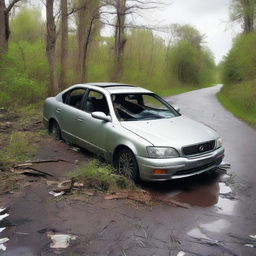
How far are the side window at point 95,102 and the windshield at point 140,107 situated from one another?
10.5 inches

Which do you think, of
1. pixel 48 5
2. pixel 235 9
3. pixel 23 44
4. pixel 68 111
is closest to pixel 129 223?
pixel 68 111

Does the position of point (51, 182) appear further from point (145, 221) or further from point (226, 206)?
point (226, 206)

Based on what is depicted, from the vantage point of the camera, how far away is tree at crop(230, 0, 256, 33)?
101ft

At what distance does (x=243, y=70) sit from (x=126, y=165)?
22176 millimetres

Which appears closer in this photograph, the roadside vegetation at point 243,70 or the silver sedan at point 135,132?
the silver sedan at point 135,132

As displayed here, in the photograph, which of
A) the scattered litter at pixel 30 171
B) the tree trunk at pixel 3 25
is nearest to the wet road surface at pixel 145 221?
the scattered litter at pixel 30 171

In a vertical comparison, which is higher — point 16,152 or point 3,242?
point 16,152

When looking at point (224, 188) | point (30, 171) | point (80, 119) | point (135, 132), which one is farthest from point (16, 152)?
point (224, 188)

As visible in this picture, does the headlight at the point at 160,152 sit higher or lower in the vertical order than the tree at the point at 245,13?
lower

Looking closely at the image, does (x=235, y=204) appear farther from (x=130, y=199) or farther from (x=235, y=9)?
(x=235, y=9)

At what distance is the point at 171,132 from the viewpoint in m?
6.32

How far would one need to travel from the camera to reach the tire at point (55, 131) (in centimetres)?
880

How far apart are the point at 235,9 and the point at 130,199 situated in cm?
3243

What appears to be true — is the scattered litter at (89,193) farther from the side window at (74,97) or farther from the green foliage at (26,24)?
the green foliage at (26,24)
